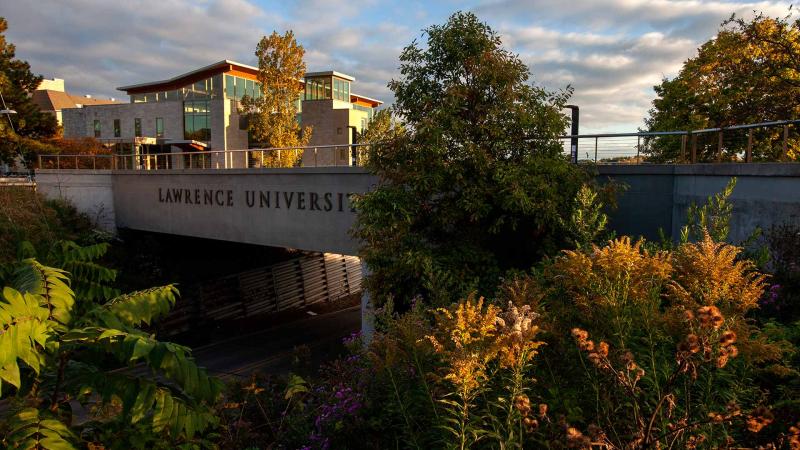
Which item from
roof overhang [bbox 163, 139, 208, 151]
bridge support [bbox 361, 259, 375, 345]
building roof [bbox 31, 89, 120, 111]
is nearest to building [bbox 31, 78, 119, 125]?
building roof [bbox 31, 89, 120, 111]

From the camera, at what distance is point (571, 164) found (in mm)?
11602

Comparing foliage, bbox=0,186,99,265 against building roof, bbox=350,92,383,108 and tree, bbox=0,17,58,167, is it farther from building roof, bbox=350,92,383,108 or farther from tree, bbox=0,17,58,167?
building roof, bbox=350,92,383,108

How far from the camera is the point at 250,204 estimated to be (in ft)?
68.6

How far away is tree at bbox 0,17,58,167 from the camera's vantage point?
3744 centimetres

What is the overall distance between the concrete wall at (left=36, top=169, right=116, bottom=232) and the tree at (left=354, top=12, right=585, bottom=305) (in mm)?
20596

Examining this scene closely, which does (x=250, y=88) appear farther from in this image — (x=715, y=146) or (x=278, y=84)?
(x=715, y=146)

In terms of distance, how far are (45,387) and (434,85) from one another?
863 centimetres

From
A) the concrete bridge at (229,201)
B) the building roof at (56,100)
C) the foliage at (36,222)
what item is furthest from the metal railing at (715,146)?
the building roof at (56,100)

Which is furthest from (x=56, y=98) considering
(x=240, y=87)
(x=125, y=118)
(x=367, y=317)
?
(x=367, y=317)

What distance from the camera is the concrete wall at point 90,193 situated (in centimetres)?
2712

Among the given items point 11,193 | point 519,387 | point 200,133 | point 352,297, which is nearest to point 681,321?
point 519,387

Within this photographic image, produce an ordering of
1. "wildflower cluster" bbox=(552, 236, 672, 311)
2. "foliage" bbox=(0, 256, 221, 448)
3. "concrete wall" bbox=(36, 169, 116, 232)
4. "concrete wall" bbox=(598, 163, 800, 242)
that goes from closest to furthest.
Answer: "foliage" bbox=(0, 256, 221, 448), "wildflower cluster" bbox=(552, 236, 672, 311), "concrete wall" bbox=(598, 163, 800, 242), "concrete wall" bbox=(36, 169, 116, 232)

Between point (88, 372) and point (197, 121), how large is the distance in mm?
50873

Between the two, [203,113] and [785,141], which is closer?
[785,141]
